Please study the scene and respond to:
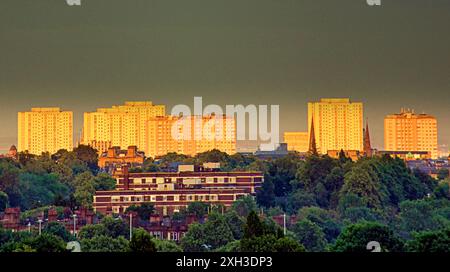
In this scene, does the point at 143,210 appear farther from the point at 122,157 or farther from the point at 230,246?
the point at 230,246

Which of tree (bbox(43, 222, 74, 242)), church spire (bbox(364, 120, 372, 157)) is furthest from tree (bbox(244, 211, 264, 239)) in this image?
tree (bbox(43, 222, 74, 242))

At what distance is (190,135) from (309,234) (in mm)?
2210

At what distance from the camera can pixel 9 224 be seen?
18234 mm

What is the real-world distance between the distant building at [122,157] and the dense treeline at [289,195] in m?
0.13

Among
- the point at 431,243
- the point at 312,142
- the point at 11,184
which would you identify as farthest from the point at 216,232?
the point at 431,243

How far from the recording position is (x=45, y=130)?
58.8 feet

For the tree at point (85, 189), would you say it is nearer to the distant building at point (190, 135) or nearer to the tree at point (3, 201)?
the tree at point (3, 201)

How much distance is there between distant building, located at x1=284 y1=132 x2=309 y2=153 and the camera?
17.5 metres

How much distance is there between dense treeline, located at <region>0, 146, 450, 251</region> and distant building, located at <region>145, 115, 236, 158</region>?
0.14m

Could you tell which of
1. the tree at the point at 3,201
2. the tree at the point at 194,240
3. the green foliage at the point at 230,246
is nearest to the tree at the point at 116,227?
the tree at the point at 194,240

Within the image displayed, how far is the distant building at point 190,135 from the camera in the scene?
16344mm
